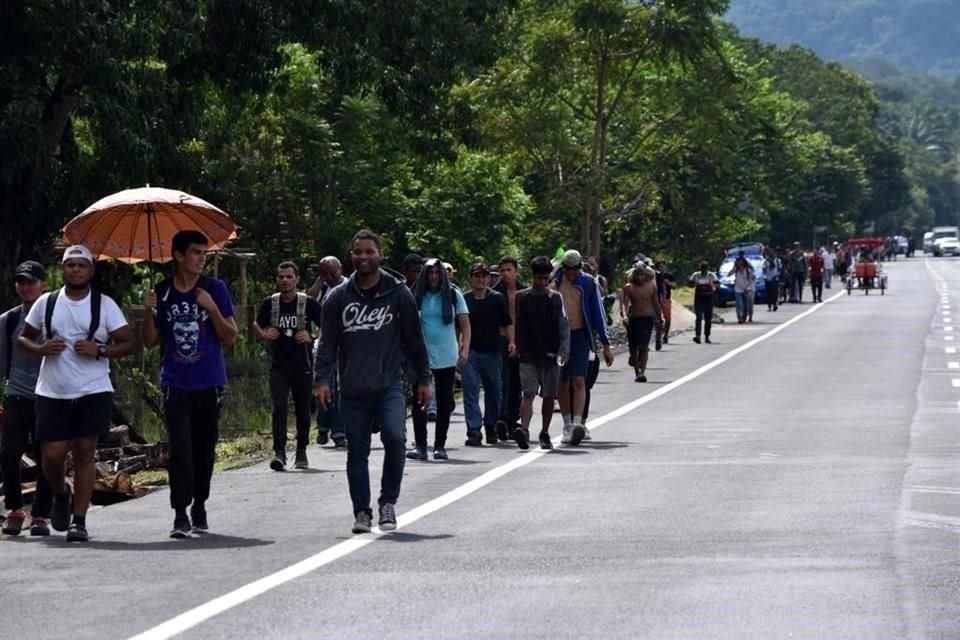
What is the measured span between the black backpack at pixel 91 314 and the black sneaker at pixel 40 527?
133 centimetres

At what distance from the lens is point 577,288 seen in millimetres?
18219

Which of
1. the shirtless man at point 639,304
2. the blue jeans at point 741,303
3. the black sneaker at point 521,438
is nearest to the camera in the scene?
the black sneaker at point 521,438

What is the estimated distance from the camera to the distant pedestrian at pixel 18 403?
1218 centimetres

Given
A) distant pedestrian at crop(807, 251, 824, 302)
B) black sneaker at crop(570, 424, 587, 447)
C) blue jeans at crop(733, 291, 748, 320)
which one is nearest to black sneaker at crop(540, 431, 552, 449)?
black sneaker at crop(570, 424, 587, 447)

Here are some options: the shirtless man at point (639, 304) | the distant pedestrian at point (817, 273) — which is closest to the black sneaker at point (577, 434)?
the shirtless man at point (639, 304)

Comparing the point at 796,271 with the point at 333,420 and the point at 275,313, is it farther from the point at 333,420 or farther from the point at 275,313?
the point at 275,313

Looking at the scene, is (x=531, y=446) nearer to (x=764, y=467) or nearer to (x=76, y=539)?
(x=764, y=467)

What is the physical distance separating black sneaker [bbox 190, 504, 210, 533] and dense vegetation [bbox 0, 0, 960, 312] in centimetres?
928

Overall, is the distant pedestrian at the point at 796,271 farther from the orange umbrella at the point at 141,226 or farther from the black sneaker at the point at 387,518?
the black sneaker at the point at 387,518

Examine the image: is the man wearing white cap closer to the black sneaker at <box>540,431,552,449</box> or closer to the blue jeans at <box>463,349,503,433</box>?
the black sneaker at <box>540,431,552,449</box>

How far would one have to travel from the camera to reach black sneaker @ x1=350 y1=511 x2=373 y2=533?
1150 cm

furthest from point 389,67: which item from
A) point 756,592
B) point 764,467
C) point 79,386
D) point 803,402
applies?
point 756,592

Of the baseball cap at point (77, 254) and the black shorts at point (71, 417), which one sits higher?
the baseball cap at point (77, 254)

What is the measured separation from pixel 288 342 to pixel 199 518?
466 cm
